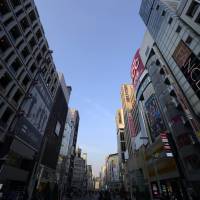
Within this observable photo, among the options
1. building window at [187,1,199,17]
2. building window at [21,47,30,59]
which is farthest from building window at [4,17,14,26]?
building window at [187,1,199,17]

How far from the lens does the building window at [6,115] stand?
26344 mm

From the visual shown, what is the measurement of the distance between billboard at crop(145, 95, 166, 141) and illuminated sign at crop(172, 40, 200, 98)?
14.0m

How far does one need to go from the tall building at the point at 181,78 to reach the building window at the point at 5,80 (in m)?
30.8

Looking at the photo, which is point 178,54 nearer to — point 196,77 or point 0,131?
point 196,77

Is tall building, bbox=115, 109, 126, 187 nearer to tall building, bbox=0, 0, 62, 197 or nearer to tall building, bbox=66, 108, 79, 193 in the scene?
tall building, bbox=66, 108, 79, 193

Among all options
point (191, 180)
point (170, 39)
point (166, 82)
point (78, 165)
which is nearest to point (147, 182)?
point (191, 180)

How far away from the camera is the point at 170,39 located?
37.2 meters

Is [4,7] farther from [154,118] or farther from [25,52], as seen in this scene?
[154,118]

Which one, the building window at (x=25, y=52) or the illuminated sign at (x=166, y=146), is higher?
the building window at (x=25, y=52)

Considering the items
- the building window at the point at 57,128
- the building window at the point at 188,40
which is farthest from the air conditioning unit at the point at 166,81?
the building window at the point at 57,128

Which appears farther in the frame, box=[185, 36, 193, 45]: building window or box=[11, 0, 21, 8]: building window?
box=[185, 36, 193, 45]: building window

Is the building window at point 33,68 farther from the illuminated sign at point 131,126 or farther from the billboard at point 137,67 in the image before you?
the illuminated sign at point 131,126

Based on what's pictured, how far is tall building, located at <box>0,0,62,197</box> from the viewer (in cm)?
2520

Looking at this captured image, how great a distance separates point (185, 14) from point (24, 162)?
4472cm
